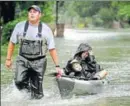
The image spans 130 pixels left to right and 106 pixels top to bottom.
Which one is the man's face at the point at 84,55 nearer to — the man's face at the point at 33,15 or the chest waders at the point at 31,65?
the chest waders at the point at 31,65

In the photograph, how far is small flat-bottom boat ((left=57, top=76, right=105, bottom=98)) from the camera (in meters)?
10.5

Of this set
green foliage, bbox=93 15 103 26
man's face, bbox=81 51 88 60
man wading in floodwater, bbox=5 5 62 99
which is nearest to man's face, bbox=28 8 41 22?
man wading in floodwater, bbox=5 5 62 99

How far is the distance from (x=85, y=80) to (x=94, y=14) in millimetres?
107505

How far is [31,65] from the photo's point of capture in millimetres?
10312

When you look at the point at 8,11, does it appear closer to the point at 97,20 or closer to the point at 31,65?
the point at 31,65

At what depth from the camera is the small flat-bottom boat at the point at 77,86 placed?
10516 millimetres

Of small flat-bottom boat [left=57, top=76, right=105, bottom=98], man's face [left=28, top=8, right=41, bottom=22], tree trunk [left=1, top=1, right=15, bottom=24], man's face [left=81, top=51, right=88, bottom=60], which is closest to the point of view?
man's face [left=28, top=8, right=41, bottom=22]

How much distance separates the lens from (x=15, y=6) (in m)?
39.3

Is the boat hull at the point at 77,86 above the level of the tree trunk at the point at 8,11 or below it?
above

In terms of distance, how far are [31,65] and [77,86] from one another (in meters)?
1.07

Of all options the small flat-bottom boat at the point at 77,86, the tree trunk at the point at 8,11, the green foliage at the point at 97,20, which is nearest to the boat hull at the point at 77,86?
the small flat-bottom boat at the point at 77,86

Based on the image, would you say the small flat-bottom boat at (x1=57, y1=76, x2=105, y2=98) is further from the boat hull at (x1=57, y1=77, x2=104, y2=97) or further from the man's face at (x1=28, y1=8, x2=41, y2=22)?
the man's face at (x1=28, y1=8, x2=41, y2=22)

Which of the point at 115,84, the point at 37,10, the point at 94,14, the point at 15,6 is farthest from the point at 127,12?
the point at 94,14

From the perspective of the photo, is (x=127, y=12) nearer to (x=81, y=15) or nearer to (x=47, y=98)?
(x=47, y=98)
